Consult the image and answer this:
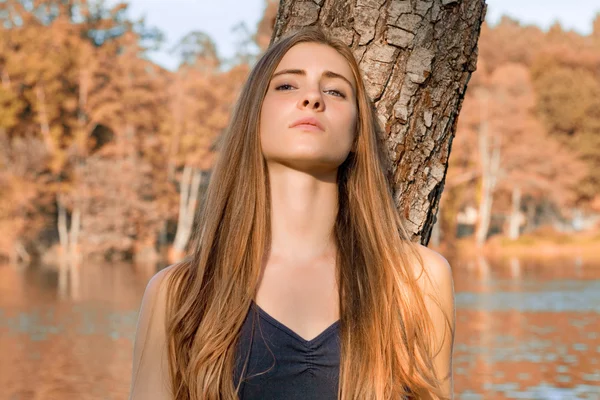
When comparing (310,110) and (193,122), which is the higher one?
(193,122)

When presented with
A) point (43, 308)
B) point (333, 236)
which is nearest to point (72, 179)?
point (43, 308)

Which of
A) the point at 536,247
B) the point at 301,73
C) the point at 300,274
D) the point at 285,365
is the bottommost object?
the point at 285,365

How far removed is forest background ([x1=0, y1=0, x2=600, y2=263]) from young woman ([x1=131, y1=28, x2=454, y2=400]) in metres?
25.9

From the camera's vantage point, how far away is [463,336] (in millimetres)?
12375

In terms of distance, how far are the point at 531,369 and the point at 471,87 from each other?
81.6 feet

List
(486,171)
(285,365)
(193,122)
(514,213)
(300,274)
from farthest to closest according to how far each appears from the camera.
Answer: (514,213), (486,171), (193,122), (300,274), (285,365)

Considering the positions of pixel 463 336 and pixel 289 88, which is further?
pixel 463 336

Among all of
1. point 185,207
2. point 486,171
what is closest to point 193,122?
point 185,207

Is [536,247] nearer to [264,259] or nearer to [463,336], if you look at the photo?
[463,336]

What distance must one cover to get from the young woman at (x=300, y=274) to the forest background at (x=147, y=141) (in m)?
25.9

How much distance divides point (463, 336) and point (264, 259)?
435 inches

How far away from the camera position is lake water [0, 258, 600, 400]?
9367 mm

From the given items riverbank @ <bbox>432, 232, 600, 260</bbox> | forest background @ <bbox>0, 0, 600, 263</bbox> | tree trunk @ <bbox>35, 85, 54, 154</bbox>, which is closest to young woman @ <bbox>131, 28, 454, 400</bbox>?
forest background @ <bbox>0, 0, 600, 263</bbox>

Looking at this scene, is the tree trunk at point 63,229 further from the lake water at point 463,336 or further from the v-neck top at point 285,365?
the v-neck top at point 285,365
